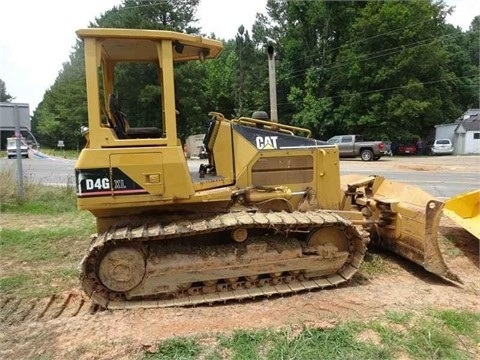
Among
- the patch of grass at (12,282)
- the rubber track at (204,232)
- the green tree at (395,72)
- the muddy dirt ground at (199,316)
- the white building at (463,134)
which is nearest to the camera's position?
the muddy dirt ground at (199,316)

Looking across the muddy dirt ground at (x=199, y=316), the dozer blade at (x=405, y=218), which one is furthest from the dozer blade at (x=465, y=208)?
the muddy dirt ground at (x=199, y=316)

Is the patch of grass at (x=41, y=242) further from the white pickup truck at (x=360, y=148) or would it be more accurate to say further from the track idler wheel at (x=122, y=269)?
the white pickup truck at (x=360, y=148)

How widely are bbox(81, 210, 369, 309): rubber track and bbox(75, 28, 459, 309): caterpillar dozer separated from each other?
1 cm

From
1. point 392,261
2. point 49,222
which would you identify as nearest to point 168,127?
point 392,261

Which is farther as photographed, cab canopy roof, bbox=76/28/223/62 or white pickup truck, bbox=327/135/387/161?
white pickup truck, bbox=327/135/387/161

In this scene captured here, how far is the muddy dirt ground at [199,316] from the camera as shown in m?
3.71

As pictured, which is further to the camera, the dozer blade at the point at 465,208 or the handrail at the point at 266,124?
the dozer blade at the point at 465,208

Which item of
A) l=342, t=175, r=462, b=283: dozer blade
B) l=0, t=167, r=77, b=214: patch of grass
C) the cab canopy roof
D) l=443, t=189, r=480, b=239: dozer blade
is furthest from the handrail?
l=0, t=167, r=77, b=214: patch of grass

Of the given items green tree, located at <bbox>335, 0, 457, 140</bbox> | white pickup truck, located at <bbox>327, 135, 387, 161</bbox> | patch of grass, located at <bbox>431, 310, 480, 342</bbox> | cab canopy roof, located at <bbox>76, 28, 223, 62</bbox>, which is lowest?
patch of grass, located at <bbox>431, 310, 480, 342</bbox>

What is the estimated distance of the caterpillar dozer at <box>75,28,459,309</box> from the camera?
436cm

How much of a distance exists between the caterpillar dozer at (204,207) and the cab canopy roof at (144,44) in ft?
0.04

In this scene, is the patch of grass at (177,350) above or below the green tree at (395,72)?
below

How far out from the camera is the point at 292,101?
42125 mm

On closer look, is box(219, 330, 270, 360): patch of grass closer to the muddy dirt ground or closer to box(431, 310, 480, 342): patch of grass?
the muddy dirt ground
